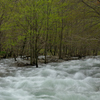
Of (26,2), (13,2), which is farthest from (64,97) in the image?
(13,2)

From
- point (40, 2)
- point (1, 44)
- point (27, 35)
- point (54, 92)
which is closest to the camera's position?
point (54, 92)

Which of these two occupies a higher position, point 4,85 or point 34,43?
point 34,43

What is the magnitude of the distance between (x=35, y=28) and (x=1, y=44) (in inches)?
287

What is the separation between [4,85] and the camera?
6.47m

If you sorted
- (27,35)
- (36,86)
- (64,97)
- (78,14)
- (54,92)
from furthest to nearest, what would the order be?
1. (27,35)
2. (78,14)
3. (36,86)
4. (54,92)
5. (64,97)

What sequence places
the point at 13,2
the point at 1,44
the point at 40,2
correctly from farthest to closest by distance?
the point at 1,44 → the point at 13,2 → the point at 40,2

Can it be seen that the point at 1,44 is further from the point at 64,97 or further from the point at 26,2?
the point at 64,97

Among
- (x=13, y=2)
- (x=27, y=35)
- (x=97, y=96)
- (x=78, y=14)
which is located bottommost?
(x=97, y=96)

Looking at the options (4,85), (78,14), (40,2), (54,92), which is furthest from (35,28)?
(54,92)

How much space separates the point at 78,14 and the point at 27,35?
208 inches

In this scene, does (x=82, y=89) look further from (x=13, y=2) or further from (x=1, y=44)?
(x=1, y=44)

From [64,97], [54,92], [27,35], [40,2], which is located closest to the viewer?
[64,97]

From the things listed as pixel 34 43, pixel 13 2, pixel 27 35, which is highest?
pixel 13 2

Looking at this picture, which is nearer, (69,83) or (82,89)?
(82,89)
